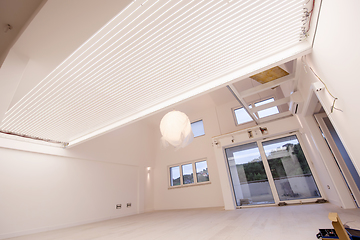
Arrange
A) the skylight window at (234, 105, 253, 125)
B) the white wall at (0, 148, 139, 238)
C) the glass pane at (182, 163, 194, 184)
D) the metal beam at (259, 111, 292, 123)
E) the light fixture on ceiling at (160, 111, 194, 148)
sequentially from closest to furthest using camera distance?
the light fixture on ceiling at (160, 111, 194, 148)
the white wall at (0, 148, 139, 238)
the metal beam at (259, 111, 292, 123)
the skylight window at (234, 105, 253, 125)
the glass pane at (182, 163, 194, 184)

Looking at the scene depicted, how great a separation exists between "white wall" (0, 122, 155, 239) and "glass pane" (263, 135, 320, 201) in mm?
5527

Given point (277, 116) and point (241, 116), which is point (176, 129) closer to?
point (277, 116)

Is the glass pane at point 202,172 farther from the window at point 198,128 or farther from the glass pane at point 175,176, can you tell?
the window at point 198,128

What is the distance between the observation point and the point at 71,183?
16.1 ft

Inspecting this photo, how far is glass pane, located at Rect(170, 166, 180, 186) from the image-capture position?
295 inches

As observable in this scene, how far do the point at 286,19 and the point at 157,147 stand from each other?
780 cm

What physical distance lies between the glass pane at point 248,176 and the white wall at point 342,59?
3472 mm

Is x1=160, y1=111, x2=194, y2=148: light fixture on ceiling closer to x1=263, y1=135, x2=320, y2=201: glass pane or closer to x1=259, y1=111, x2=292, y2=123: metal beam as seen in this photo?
x1=259, y1=111, x2=292, y2=123: metal beam

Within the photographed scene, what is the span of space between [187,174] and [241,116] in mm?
3642

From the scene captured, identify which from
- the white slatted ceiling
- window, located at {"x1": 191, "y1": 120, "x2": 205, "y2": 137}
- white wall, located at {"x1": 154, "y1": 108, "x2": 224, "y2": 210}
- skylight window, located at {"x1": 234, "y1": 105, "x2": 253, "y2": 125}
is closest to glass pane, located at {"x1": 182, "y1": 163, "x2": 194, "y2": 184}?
white wall, located at {"x1": 154, "y1": 108, "x2": 224, "y2": 210}

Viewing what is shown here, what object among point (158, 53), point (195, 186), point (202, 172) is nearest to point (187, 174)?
point (195, 186)

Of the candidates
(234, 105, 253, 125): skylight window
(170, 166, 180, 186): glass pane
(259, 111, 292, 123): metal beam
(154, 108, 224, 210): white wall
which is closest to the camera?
(259, 111, 292, 123): metal beam

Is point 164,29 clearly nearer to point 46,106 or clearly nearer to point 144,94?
point 144,94

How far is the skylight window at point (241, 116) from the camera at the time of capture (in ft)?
21.3
